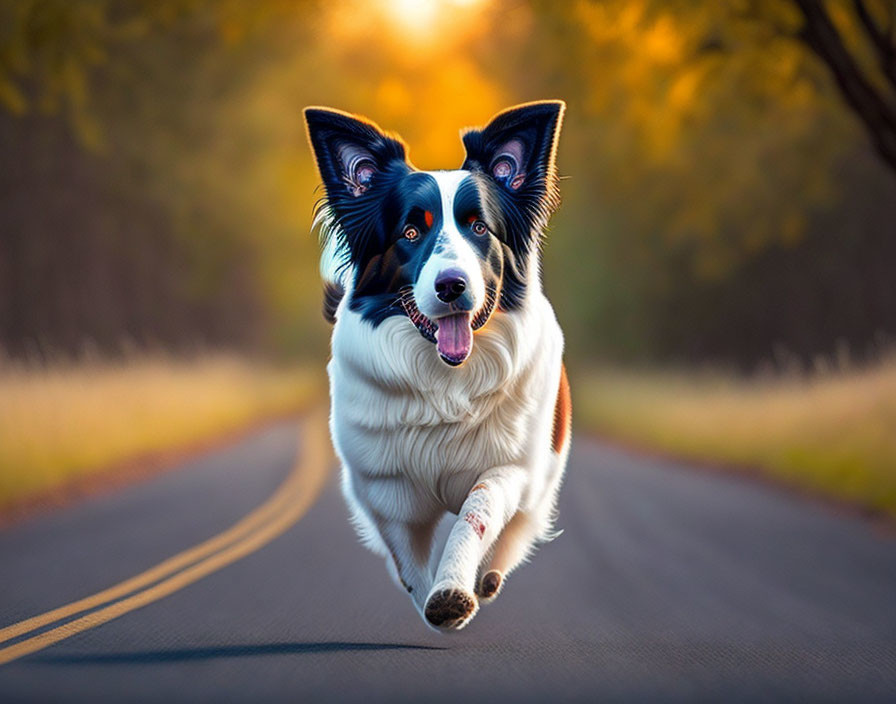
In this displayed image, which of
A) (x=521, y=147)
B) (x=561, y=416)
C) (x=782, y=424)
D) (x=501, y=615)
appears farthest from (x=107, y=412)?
(x=521, y=147)

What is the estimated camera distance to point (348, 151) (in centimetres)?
472

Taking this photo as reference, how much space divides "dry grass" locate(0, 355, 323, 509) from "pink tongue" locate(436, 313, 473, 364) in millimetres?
8263

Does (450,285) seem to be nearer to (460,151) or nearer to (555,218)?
(555,218)

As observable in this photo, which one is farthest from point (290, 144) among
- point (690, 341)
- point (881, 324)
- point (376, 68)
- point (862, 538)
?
point (862, 538)

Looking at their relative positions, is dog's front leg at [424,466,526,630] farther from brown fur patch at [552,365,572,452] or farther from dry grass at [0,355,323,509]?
dry grass at [0,355,323,509]

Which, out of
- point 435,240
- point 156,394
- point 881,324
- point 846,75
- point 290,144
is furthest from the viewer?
point 290,144

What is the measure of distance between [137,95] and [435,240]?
16520 mm

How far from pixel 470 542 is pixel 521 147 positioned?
1635 millimetres

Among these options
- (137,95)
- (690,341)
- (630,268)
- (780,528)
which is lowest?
(690,341)

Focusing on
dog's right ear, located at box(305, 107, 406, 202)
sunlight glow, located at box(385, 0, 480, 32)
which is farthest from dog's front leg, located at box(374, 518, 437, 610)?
sunlight glow, located at box(385, 0, 480, 32)

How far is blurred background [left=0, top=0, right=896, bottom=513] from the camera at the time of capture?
12.6 m

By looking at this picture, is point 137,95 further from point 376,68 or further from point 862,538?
point 862,538

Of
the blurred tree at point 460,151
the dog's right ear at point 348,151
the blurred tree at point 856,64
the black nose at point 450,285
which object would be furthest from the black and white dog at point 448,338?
the blurred tree at point 856,64

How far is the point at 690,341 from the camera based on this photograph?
1102 inches
